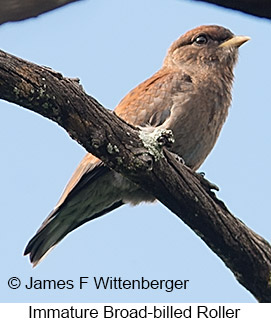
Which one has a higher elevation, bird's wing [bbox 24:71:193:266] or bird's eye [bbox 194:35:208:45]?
bird's eye [bbox 194:35:208:45]

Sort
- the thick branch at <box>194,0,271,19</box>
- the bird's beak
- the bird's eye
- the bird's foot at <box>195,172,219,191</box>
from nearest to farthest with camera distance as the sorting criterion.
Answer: the thick branch at <box>194,0,271,19</box>, the bird's foot at <box>195,172,219,191</box>, the bird's beak, the bird's eye

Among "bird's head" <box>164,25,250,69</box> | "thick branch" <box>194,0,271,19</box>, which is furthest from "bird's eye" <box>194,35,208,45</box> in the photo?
"thick branch" <box>194,0,271,19</box>

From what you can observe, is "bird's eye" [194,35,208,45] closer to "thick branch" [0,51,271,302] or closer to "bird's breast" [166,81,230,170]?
"bird's breast" [166,81,230,170]

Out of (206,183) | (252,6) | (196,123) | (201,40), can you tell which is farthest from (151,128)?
(252,6)

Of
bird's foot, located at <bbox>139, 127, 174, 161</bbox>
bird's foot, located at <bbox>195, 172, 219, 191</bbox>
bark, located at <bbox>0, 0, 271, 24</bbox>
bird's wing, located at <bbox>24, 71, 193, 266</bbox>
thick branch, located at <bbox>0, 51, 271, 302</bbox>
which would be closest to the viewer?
bark, located at <bbox>0, 0, 271, 24</bbox>

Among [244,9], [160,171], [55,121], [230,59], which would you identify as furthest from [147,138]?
[230,59]

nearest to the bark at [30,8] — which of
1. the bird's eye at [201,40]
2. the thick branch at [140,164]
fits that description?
the thick branch at [140,164]

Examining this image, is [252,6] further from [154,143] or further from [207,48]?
[207,48]
